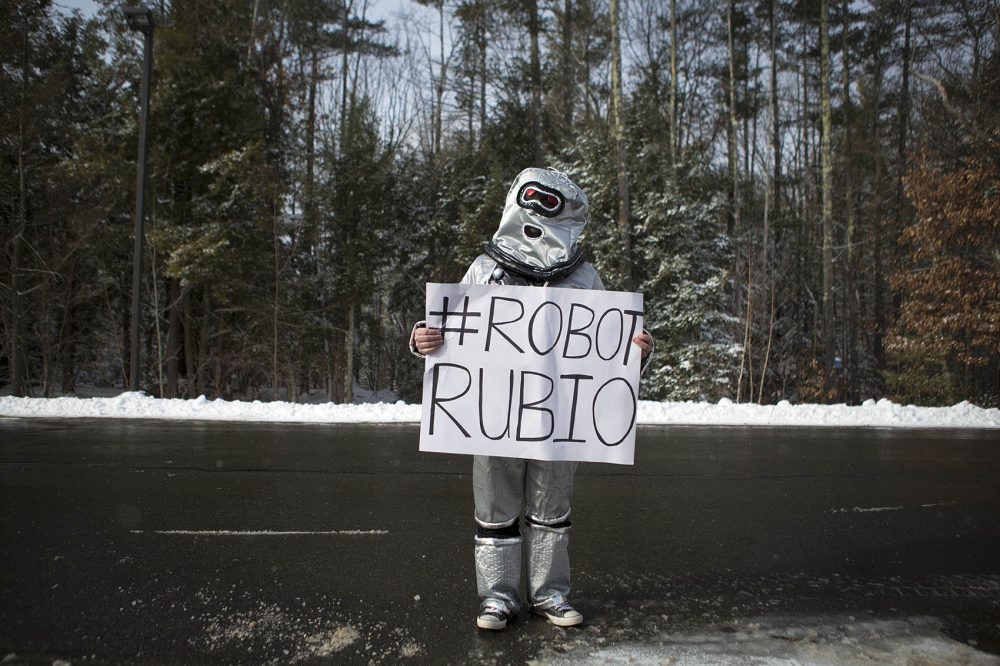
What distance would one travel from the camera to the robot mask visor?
3.08 m

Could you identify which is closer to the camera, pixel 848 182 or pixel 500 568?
pixel 500 568

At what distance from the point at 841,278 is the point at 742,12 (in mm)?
10569

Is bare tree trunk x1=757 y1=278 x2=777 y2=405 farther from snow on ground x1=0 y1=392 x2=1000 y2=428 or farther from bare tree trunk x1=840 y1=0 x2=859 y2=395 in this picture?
bare tree trunk x1=840 y1=0 x2=859 y2=395

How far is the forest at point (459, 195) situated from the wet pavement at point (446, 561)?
34.9ft

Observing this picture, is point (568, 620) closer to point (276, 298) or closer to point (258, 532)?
point (258, 532)

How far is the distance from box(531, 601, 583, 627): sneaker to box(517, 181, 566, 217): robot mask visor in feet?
5.90

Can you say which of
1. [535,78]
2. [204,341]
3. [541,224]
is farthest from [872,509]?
[535,78]

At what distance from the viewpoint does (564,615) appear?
3057mm

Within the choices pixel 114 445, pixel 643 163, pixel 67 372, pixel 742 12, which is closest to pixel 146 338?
pixel 67 372

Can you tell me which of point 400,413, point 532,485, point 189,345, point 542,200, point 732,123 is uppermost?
point 732,123

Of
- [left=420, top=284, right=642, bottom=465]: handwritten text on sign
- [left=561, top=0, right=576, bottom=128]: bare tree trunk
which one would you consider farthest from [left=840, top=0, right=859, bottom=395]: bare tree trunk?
[left=420, top=284, right=642, bottom=465]: handwritten text on sign

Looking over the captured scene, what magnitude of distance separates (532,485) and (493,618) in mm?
609

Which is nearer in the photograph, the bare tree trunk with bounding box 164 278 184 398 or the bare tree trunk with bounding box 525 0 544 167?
the bare tree trunk with bounding box 164 278 184 398

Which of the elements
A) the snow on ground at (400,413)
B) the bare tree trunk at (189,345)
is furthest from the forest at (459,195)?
the snow on ground at (400,413)
